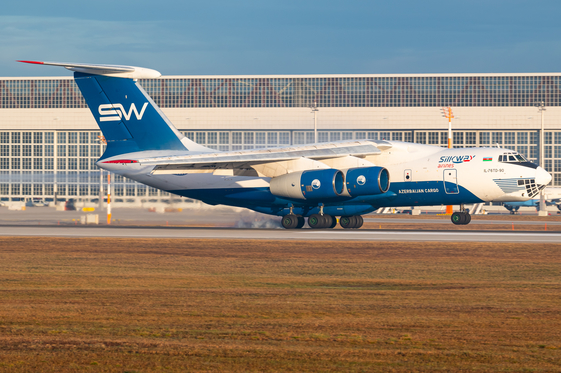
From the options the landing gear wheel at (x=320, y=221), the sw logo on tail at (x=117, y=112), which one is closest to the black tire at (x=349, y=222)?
the landing gear wheel at (x=320, y=221)

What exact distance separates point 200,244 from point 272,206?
1051 cm

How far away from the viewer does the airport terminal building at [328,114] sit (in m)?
76.4

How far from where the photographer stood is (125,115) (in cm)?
3591

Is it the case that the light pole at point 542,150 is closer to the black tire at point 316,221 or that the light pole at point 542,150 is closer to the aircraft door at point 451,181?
the aircraft door at point 451,181

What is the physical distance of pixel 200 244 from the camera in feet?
85.8

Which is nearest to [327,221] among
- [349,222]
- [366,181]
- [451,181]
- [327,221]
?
[327,221]

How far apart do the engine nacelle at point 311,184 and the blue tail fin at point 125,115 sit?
7031 millimetres

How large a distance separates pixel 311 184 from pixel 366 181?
9.42 ft

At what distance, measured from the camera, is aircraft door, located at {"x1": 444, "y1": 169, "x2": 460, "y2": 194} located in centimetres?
3259

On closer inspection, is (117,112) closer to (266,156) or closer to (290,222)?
(266,156)

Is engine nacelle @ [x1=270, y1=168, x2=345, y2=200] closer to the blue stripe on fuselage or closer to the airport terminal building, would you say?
the blue stripe on fuselage

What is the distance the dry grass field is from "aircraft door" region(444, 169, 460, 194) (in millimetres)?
11294

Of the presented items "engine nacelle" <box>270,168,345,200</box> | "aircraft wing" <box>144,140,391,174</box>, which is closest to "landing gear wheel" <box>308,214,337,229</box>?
"engine nacelle" <box>270,168,345,200</box>

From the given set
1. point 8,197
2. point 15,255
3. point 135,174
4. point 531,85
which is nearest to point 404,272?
point 15,255
